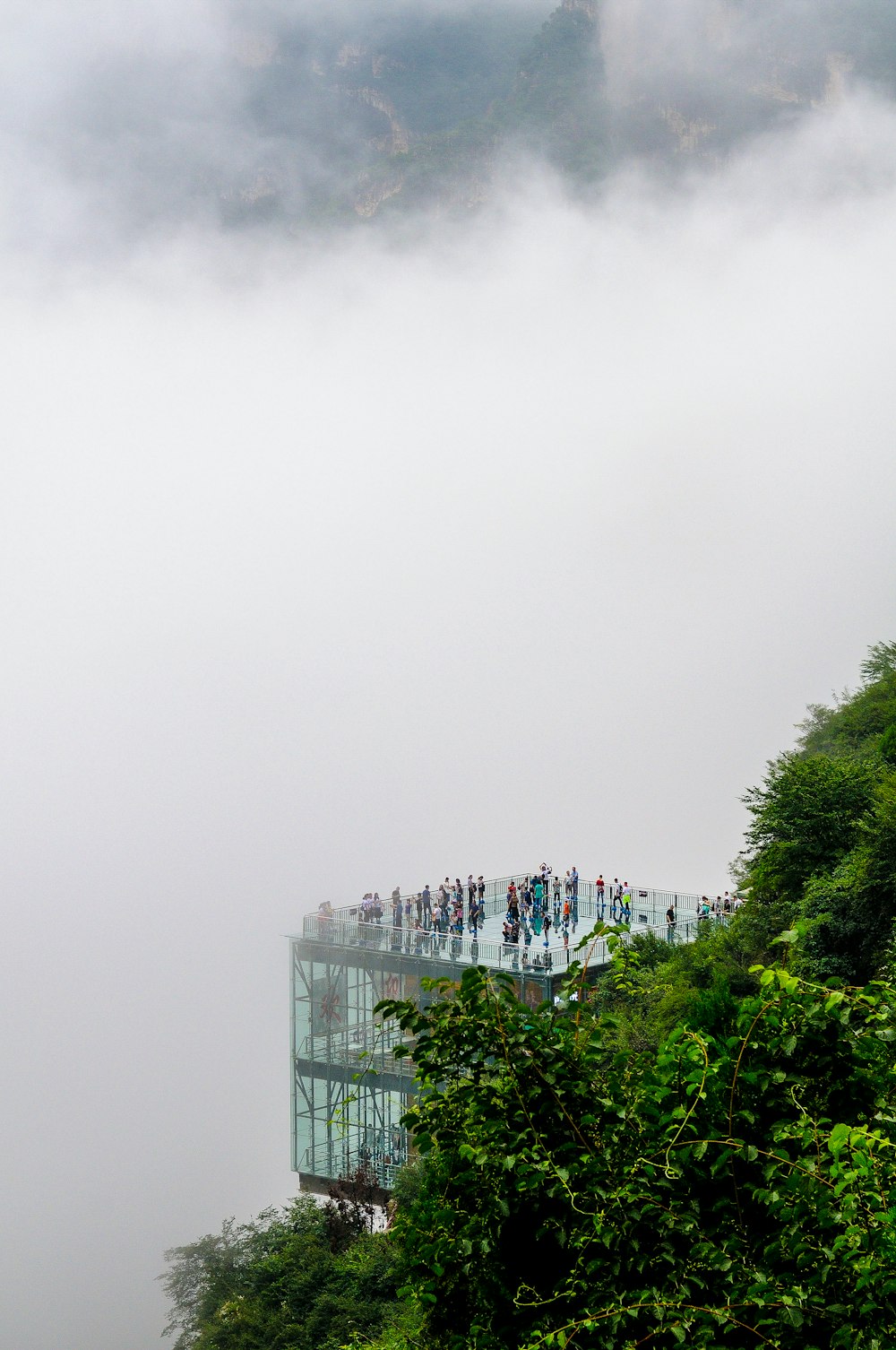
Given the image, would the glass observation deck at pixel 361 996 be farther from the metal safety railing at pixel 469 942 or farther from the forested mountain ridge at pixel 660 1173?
the forested mountain ridge at pixel 660 1173

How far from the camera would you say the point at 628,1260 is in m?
5.98

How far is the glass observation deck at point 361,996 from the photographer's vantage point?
40125mm

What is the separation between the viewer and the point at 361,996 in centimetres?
4316

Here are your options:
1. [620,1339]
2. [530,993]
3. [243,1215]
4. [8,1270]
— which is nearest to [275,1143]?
[243,1215]

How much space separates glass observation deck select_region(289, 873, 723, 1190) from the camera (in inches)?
1580

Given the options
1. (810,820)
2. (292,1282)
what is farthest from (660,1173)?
(292,1282)

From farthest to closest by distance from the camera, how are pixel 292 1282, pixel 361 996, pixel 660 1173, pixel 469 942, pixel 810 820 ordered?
pixel 361 996, pixel 469 942, pixel 292 1282, pixel 810 820, pixel 660 1173

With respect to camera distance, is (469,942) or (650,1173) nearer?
(650,1173)

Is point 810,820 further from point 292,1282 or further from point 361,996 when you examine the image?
point 361,996

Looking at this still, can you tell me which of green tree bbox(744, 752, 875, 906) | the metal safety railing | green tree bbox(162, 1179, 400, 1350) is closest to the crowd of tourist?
the metal safety railing

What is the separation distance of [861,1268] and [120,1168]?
15943 cm

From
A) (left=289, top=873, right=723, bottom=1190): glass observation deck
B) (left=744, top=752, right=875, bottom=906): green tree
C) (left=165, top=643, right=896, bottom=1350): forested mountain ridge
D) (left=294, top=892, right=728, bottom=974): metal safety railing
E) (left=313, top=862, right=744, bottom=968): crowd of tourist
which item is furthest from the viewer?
(left=289, top=873, right=723, bottom=1190): glass observation deck

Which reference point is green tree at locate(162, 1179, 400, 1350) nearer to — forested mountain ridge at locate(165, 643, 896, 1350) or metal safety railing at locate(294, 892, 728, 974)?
metal safety railing at locate(294, 892, 728, 974)

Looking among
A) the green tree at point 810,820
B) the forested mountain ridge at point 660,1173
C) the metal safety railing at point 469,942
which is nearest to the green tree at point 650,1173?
the forested mountain ridge at point 660,1173
